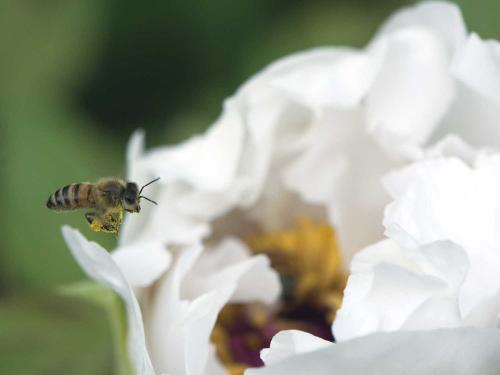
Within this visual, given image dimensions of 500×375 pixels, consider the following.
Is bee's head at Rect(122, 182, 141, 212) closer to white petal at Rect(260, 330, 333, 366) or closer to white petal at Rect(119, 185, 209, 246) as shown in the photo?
white petal at Rect(119, 185, 209, 246)

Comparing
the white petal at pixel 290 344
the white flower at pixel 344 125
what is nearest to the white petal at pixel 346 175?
the white flower at pixel 344 125

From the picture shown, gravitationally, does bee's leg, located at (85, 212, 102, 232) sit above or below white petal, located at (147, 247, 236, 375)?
above

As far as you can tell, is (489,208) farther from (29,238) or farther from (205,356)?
(29,238)

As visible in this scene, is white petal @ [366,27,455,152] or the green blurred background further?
the green blurred background

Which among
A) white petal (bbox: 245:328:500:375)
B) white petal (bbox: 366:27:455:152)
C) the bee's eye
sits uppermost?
white petal (bbox: 366:27:455:152)

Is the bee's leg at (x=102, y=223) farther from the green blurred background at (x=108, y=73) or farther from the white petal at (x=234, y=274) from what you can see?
the green blurred background at (x=108, y=73)

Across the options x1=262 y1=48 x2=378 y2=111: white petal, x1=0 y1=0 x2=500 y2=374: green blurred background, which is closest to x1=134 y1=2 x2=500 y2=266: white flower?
x1=262 y1=48 x2=378 y2=111: white petal

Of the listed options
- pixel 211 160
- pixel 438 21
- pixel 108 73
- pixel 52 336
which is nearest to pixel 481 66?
pixel 438 21
